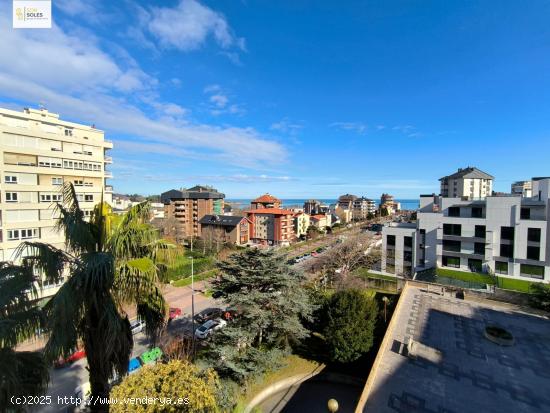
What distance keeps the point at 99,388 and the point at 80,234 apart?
333 centimetres

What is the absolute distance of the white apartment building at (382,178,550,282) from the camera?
27.5 metres

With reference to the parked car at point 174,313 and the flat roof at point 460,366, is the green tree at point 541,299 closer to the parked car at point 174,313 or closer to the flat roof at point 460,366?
the flat roof at point 460,366

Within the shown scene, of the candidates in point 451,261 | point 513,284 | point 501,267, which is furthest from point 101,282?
point 501,267

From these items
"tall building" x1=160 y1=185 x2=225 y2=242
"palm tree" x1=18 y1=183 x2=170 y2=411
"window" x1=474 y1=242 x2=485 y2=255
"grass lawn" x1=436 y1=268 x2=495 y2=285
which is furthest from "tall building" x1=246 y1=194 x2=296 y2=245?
"palm tree" x1=18 y1=183 x2=170 y2=411

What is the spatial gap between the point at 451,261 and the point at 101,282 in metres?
36.6

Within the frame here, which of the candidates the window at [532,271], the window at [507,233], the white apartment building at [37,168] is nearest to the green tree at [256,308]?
the white apartment building at [37,168]

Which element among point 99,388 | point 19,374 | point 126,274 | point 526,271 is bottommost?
point 526,271

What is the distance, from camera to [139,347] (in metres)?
17.4

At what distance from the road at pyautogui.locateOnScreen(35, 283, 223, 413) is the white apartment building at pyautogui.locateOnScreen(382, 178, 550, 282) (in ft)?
80.8

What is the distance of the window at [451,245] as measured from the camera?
102ft

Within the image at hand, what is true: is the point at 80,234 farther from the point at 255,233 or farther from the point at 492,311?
the point at 255,233

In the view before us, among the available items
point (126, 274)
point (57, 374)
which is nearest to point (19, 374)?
point (126, 274)

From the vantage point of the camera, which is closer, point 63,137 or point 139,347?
point 139,347

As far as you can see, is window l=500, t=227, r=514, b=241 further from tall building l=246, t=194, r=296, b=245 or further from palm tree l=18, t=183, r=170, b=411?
tall building l=246, t=194, r=296, b=245
